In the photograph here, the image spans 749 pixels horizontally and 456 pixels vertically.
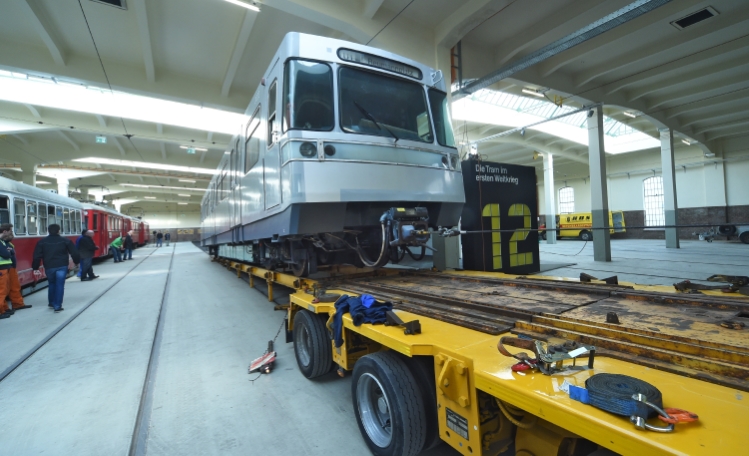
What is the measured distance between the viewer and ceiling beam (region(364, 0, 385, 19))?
22.1 feet

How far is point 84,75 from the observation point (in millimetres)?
8969

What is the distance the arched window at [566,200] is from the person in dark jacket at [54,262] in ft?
103

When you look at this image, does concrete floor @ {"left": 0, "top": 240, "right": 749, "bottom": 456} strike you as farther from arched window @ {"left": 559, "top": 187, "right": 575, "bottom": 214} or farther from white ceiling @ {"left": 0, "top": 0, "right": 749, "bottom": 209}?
arched window @ {"left": 559, "top": 187, "right": 575, "bottom": 214}

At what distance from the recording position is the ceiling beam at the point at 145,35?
21.7 feet

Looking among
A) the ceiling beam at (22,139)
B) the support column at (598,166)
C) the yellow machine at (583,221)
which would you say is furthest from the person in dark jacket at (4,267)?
the yellow machine at (583,221)

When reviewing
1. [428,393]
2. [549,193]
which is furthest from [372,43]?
[549,193]

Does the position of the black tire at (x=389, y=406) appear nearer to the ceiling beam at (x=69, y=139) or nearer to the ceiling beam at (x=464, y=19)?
the ceiling beam at (x=464, y=19)

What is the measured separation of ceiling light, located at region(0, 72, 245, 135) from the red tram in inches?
119

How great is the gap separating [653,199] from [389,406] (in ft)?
94.7

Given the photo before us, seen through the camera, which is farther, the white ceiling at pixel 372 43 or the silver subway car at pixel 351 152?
the white ceiling at pixel 372 43

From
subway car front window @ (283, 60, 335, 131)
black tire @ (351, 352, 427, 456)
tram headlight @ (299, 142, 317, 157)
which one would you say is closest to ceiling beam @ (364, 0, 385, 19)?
subway car front window @ (283, 60, 335, 131)

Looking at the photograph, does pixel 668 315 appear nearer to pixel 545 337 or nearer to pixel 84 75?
pixel 545 337

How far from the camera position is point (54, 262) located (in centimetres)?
647

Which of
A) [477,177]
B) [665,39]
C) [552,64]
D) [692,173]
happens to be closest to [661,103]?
[665,39]
